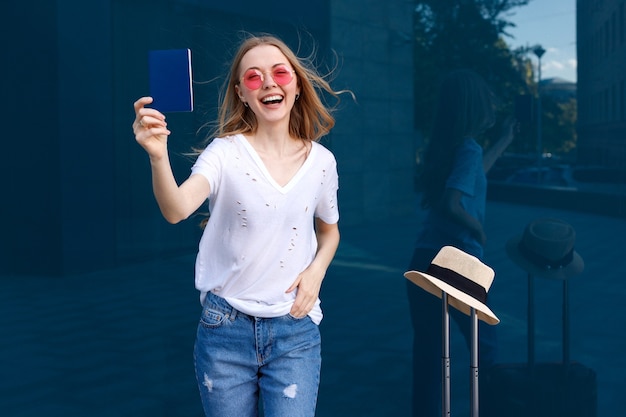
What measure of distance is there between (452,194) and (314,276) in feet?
4.70

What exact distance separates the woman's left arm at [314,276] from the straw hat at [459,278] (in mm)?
212

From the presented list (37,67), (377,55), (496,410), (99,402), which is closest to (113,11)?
(37,67)

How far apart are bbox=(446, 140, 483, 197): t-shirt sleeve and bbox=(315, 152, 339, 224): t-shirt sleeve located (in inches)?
51.7

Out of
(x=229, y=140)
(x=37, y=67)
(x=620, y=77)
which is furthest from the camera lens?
(x=37, y=67)

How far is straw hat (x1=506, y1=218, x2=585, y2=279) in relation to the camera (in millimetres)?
3484

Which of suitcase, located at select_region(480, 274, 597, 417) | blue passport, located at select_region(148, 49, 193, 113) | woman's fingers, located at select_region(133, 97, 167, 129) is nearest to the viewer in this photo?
woman's fingers, located at select_region(133, 97, 167, 129)

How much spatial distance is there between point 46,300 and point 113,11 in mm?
1221

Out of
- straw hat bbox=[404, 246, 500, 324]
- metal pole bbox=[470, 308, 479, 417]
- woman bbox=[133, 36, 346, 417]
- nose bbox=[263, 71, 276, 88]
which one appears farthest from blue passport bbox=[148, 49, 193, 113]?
metal pole bbox=[470, 308, 479, 417]

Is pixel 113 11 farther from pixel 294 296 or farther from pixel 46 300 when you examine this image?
pixel 294 296

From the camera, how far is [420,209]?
12.0 ft

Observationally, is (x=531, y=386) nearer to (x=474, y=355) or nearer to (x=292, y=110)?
(x=474, y=355)

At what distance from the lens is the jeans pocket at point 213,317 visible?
212 cm

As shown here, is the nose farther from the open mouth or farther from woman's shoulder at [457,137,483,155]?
woman's shoulder at [457,137,483,155]

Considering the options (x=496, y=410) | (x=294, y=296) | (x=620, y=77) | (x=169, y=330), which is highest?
(x=620, y=77)
